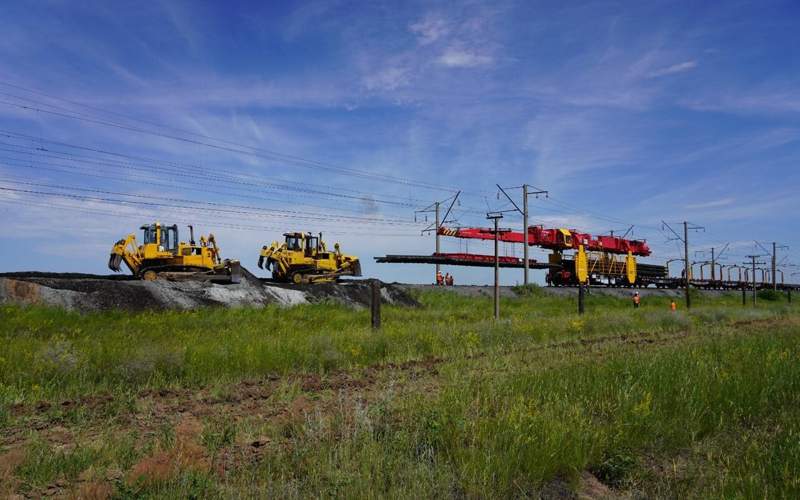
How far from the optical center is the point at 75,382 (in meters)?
9.66

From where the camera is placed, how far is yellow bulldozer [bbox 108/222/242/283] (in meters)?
25.2

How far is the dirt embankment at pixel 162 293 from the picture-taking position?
1898 cm

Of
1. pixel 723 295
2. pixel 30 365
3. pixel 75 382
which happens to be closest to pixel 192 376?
pixel 75 382

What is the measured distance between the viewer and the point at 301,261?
31375 millimetres

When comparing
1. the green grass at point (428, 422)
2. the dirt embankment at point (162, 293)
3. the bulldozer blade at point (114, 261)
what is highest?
the bulldozer blade at point (114, 261)

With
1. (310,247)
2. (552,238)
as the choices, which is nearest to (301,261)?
(310,247)

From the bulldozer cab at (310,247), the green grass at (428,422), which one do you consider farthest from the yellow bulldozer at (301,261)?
the green grass at (428,422)

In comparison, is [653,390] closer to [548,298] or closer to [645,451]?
[645,451]

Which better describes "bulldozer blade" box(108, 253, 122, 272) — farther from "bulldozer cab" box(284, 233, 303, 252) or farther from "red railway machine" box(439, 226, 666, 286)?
"red railway machine" box(439, 226, 666, 286)

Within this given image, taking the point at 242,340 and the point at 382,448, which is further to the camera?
the point at 242,340

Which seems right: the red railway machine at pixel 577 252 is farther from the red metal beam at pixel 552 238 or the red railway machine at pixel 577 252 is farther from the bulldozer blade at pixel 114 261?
the bulldozer blade at pixel 114 261

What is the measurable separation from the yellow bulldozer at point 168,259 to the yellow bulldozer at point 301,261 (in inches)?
147

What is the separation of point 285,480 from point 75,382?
6.47 meters

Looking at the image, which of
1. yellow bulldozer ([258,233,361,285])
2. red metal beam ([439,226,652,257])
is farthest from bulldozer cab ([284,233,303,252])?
red metal beam ([439,226,652,257])
